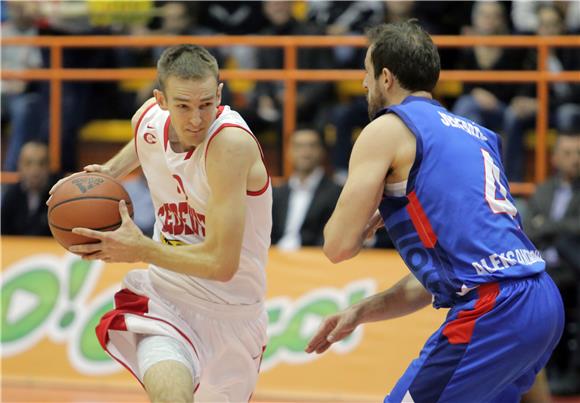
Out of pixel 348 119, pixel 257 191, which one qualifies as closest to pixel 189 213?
pixel 257 191

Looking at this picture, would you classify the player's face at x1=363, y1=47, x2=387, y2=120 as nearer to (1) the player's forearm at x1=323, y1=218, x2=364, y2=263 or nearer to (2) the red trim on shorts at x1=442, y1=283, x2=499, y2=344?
(1) the player's forearm at x1=323, y1=218, x2=364, y2=263

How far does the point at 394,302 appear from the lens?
4535 millimetres

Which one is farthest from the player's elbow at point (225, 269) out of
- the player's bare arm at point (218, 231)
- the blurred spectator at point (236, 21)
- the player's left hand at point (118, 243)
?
the blurred spectator at point (236, 21)

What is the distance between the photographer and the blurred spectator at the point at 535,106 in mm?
8805

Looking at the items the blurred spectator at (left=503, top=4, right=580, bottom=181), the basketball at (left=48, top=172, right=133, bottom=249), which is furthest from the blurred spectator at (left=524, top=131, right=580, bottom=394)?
the basketball at (left=48, top=172, right=133, bottom=249)

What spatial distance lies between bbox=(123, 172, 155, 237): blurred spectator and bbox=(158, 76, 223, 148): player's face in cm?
421

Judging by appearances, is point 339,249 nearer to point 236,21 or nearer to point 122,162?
point 122,162

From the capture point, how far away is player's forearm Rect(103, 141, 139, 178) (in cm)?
506

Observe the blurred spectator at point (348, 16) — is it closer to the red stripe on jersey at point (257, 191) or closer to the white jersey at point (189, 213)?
the white jersey at point (189, 213)

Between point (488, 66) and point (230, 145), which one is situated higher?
point (230, 145)

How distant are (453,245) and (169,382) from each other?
4.25ft

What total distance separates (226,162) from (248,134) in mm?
206

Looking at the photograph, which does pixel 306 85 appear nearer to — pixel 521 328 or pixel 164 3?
pixel 164 3

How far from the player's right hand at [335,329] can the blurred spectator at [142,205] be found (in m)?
4.25
